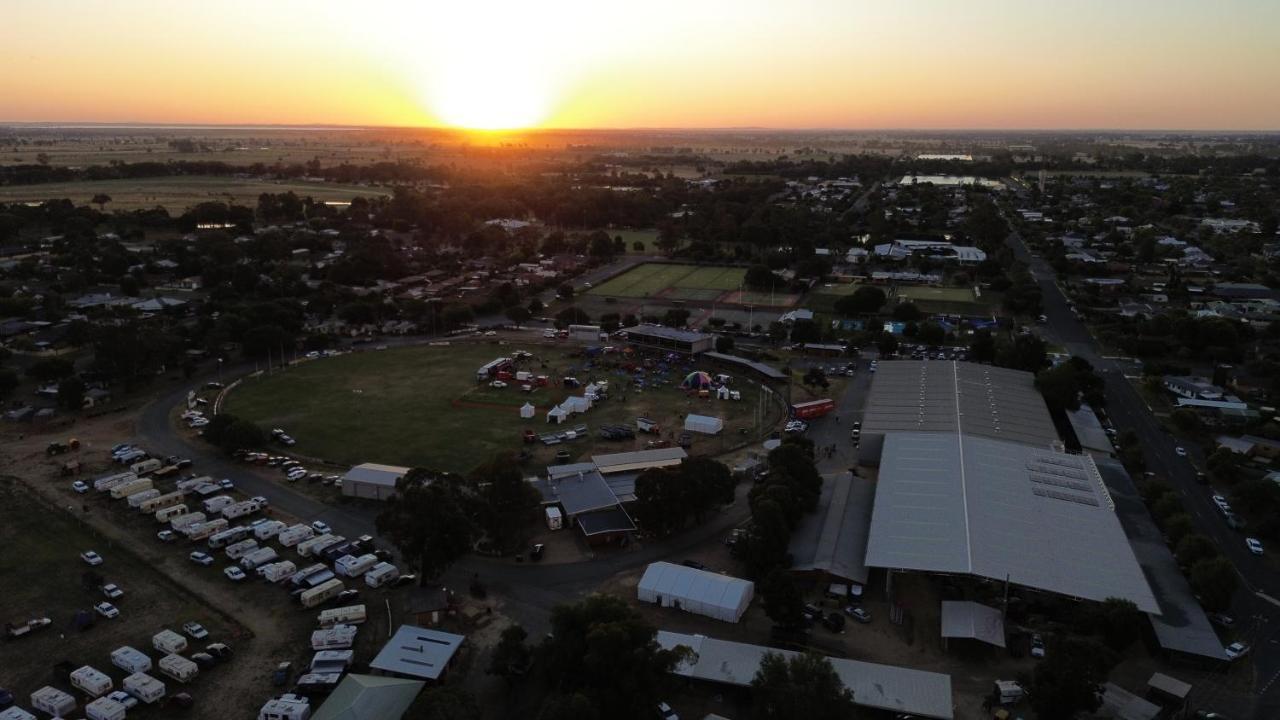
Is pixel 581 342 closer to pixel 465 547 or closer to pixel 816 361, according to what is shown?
pixel 816 361

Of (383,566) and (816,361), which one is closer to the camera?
(383,566)

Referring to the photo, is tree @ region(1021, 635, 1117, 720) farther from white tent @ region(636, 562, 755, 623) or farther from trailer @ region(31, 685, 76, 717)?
trailer @ region(31, 685, 76, 717)

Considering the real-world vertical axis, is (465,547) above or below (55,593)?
above

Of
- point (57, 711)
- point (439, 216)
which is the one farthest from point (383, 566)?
point (439, 216)

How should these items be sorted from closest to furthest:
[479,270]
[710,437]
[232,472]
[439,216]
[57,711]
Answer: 1. [57,711]
2. [232,472]
3. [710,437]
4. [479,270]
5. [439,216]

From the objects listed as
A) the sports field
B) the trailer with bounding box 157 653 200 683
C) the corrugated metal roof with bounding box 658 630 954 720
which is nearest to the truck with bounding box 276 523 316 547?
the trailer with bounding box 157 653 200 683

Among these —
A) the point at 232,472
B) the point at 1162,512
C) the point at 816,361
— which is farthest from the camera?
the point at 816,361
